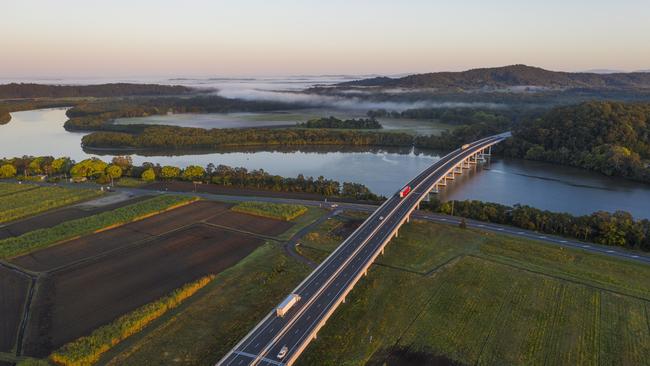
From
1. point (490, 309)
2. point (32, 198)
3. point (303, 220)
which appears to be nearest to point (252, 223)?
point (303, 220)

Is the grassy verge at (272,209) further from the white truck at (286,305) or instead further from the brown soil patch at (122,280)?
the white truck at (286,305)

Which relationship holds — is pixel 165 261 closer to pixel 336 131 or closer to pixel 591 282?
pixel 591 282

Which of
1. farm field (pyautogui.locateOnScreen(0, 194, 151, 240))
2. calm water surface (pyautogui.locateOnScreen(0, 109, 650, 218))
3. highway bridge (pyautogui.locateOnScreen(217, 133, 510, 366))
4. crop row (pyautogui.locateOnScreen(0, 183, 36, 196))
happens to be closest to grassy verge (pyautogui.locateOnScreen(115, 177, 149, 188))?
farm field (pyautogui.locateOnScreen(0, 194, 151, 240))

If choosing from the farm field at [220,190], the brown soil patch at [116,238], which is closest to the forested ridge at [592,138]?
the farm field at [220,190]

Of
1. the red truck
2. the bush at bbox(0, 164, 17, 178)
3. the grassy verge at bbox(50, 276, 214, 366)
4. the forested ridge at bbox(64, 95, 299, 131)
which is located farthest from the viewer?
the forested ridge at bbox(64, 95, 299, 131)

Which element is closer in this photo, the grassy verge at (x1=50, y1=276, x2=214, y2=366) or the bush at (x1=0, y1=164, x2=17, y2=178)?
the grassy verge at (x1=50, y1=276, x2=214, y2=366)

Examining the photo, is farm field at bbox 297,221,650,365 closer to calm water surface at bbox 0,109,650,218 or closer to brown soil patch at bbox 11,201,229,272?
brown soil patch at bbox 11,201,229,272
